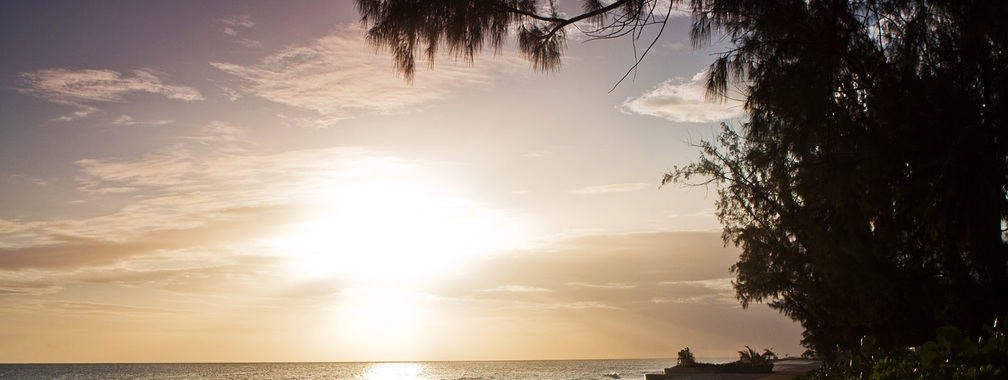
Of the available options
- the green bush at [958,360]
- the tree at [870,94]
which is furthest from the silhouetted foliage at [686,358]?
the green bush at [958,360]

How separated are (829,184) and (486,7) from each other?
18.2ft

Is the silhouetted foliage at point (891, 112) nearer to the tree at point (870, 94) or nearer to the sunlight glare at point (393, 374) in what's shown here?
the tree at point (870, 94)

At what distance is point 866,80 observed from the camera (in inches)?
401

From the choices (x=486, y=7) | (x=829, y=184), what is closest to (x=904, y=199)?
(x=829, y=184)

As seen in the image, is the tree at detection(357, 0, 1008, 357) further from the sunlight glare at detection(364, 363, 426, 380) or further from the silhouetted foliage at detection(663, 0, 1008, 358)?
the sunlight glare at detection(364, 363, 426, 380)

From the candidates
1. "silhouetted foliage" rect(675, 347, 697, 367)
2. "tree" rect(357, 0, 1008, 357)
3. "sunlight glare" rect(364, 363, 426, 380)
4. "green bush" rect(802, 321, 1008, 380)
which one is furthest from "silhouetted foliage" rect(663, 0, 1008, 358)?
"sunlight glare" rect(364, 363, 426, 380)

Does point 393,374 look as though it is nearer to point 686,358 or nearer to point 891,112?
point 686,358

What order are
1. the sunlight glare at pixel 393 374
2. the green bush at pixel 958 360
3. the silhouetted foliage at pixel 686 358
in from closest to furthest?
the green bush at pixel 958 360
the silhouetted foliage at pixel 686 358
the sunlight glare at pixel 393 374

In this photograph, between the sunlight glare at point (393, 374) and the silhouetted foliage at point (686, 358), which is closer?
the silhouetted foliage at point (686, 358)

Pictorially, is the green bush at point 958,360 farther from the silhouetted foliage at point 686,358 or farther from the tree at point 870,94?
the silhouetted foliage at point 686,358

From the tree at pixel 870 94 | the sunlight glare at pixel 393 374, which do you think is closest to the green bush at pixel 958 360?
the tree at pixel 870 94

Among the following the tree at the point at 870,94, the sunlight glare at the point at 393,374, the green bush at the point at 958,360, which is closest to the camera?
the green bush at the point at 958,360

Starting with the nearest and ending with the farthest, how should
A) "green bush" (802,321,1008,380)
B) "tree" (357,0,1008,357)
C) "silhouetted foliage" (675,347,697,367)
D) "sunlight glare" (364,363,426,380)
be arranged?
"green bush" (802,321,1008,380) < "tree" (357,0,1008,357) < "silhouetted foliage" (675,347,697,367) < "sunlight glare" (364,363,426,380)

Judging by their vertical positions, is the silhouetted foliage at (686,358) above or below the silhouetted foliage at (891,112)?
below
